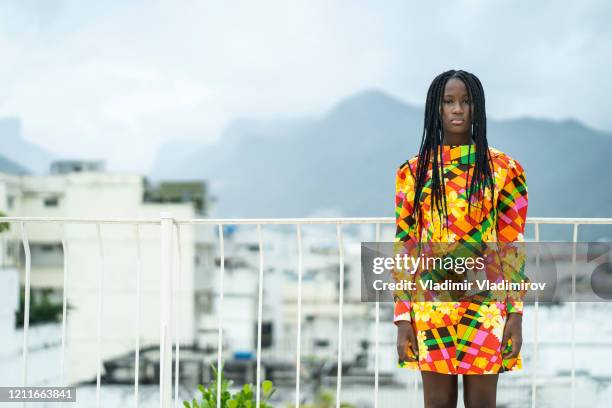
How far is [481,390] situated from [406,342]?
0.65ft

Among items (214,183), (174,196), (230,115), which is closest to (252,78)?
(230,115)

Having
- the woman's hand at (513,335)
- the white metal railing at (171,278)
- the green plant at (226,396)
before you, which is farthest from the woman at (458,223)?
the green plant at (226,396)

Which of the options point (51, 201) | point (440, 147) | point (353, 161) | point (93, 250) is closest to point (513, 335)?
point (440, 147)

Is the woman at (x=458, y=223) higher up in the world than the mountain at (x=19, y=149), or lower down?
lower down

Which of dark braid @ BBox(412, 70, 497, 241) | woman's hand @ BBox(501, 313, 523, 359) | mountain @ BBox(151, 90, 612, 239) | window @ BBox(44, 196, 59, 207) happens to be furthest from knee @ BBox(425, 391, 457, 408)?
mountain @ BBox(151, 90, 612, 239)

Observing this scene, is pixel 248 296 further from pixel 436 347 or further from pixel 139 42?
pixel 436 347

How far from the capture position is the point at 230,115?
7688cm

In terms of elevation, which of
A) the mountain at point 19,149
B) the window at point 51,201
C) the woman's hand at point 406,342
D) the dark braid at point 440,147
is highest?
the mountain at point 19,149

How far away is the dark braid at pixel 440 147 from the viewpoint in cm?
177

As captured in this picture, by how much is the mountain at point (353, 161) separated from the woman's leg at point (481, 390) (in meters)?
61.1

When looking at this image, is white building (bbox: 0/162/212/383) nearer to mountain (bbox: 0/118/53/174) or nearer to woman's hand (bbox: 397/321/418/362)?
mountain (bbox: 0/118/53/174)

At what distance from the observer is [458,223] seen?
5.76 feet

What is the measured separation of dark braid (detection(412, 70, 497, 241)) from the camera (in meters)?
1.77

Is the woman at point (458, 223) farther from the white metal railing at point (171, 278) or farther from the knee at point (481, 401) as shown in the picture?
the white metal railing at point (171, 278)
